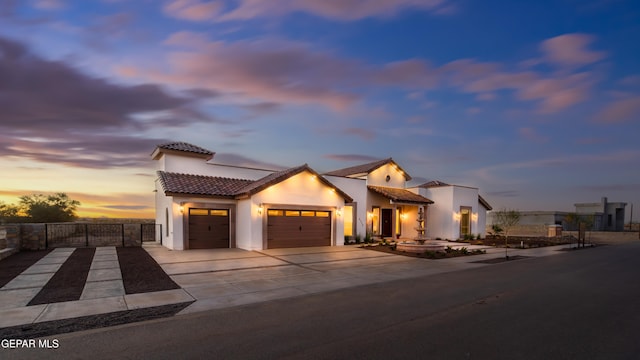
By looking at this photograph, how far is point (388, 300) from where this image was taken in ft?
26.4

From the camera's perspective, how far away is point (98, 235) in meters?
24.0

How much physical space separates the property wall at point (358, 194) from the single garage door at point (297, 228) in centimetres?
332

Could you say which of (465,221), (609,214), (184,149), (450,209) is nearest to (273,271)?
(184,149)

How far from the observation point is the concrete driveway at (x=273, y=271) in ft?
28.7

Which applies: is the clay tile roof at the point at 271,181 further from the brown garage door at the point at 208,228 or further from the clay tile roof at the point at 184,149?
the clay tile roof at the point at 184,149

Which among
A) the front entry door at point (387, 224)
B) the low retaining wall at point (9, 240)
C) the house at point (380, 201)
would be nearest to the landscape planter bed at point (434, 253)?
the house at point (380, 201)

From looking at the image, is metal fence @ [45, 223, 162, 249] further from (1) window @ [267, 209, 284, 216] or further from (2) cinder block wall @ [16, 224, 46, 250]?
(1) window @ [267, 209, 284, 216]

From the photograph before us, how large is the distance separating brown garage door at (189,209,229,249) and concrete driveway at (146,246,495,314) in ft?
3.25

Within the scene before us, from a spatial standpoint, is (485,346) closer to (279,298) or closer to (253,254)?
(279,298)

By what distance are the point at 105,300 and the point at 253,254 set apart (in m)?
9.12

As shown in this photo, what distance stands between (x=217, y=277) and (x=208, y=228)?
8.79 meters

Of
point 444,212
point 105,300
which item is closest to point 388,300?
point 105,300

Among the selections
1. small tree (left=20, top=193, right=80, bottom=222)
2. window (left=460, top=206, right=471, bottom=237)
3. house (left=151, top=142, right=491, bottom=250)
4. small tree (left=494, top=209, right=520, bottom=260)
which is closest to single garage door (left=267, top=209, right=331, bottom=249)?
house (left=151, top=142, right=491, bottom=250)

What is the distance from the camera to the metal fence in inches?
764
